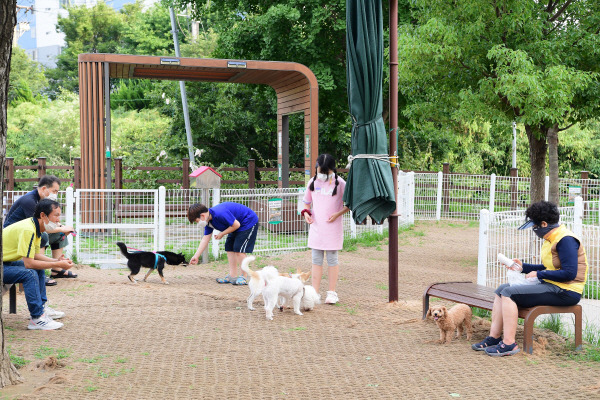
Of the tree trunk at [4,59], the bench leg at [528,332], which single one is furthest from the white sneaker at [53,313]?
the bench leg at [528,332]

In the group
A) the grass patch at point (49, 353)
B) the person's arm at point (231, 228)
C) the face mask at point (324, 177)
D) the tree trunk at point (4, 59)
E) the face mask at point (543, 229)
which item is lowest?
the grass patch at point (49, 353)

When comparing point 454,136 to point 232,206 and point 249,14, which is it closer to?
point 249,14

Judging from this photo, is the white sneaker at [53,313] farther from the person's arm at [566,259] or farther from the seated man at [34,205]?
the person's arm at [566,259]

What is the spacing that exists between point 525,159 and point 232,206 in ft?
75.5

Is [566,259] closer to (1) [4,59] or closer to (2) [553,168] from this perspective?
(1) [4,59]

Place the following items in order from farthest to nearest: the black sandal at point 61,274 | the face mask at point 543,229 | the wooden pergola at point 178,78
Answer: the wooden pergola at point 178,78, the black sandal at point 61,274, the face mask at point 543,229

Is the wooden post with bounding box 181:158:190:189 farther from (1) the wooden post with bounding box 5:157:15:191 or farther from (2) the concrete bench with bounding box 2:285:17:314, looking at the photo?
(2) the concrete bench with bounding box 2:285:17:314

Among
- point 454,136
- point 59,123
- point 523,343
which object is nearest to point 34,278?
point 523,343

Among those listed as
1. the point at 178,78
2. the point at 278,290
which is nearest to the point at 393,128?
the point at 278,290

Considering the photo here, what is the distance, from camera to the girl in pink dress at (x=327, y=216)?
739 cm

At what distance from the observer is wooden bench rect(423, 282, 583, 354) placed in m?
5.35

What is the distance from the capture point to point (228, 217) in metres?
8.31

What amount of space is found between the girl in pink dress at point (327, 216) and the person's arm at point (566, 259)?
2.65 m

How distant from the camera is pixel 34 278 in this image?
594 centimetres
